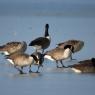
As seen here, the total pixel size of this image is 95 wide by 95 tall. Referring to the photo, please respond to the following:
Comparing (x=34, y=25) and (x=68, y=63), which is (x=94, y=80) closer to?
(x=68, y=63)

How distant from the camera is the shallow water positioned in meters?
9.42

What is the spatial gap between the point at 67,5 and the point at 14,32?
10.0 meters

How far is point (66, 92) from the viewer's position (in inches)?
361

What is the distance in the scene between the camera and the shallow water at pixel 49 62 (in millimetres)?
9422

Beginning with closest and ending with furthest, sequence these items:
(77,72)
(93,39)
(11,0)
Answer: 1. (77,72)
2. (93,39)
3. (11,0)

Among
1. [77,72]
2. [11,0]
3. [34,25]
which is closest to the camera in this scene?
[77,72]

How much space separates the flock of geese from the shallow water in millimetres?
169

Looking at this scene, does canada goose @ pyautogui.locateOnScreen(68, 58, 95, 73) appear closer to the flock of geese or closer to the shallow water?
the flock of geese

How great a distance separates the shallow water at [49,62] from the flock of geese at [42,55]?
0.17 metres

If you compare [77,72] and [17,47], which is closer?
[77,72]

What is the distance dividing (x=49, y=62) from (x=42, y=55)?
1.16m

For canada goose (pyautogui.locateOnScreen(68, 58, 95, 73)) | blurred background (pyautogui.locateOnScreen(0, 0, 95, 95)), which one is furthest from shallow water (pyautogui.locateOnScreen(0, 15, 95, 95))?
canada goose (pyautogui.locateOnScreen(68, 58, 95, 73))

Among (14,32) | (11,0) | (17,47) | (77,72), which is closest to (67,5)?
(11,0)

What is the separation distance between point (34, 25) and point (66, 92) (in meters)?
8.81
